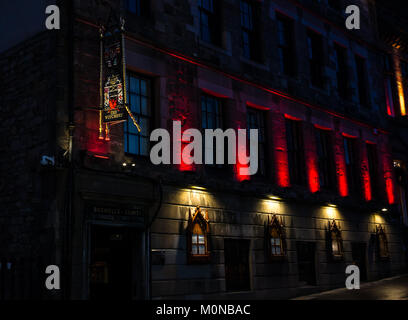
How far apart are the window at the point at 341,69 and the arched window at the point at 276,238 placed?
25.8 feet

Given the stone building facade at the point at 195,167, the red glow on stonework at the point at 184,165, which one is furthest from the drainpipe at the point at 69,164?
the red glow on stonework at the point at 184,165

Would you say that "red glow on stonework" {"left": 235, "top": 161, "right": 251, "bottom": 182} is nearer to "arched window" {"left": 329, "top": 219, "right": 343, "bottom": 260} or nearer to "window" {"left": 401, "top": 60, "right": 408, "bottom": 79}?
"arched window" {"left": 329, "top": 219, "right": 343, "bottom": 260}

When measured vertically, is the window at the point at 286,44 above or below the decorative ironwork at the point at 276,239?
above

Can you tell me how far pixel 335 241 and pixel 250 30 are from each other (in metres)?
8.25

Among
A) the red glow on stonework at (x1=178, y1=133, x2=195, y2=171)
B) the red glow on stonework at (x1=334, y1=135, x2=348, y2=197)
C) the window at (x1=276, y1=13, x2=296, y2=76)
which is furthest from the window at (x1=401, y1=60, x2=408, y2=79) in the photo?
the red glow on stonework at (x1=178, y1=133, x2=195, y2=171)

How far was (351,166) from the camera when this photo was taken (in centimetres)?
2197

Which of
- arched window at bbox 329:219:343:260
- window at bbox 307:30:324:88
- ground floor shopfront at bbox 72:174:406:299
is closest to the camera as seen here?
ground floor shopfront at bbox 72:174:406:299

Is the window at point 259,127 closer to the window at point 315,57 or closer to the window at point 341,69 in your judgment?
the window at point 315,57

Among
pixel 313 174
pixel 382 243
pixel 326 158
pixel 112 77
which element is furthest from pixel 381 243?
pixel 112 77

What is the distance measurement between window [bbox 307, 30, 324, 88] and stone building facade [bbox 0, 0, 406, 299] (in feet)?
0.19

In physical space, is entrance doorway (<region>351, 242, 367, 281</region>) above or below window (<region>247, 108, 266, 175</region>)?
below

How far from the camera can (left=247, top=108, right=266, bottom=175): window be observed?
17.2 m

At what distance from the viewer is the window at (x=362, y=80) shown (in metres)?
23.8
